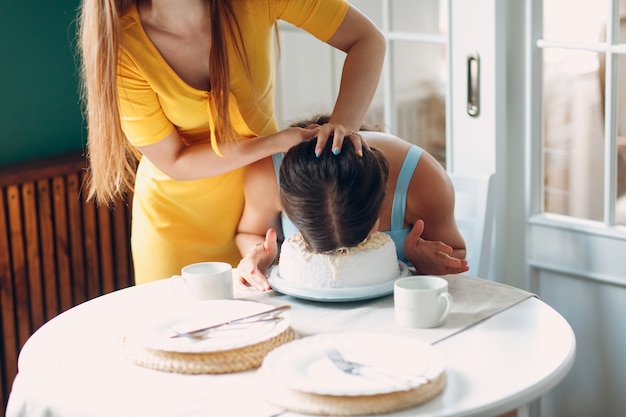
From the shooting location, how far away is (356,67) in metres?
1.97

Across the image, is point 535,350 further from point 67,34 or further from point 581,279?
point 67,34

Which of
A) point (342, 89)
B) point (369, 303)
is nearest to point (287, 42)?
point (342, 89)

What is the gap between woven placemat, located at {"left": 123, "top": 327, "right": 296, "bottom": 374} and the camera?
137 cm

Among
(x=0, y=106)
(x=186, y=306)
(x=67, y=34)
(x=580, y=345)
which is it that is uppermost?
(x=67, y=34)

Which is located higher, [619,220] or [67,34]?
[67,34]

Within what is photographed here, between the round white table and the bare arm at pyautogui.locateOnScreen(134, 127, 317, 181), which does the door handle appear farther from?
the round white table

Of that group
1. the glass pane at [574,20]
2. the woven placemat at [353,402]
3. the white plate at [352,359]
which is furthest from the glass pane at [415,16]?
the woven placemat at [353,402]

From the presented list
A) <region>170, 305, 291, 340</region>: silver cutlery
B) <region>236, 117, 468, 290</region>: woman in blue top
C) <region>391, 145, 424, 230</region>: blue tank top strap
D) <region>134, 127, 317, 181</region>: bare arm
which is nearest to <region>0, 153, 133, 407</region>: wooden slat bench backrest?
<region>134, 127, 317, 181</region>: bare arm

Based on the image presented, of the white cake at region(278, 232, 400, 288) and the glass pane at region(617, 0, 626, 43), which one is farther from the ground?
the glass pane at region(617, 0, 626, 43)

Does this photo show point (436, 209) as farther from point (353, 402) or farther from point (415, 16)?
point (415, 16)

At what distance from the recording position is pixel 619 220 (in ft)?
7.48

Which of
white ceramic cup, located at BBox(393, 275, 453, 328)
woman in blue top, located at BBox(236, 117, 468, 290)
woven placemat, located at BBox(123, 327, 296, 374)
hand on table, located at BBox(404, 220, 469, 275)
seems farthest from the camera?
hand on table, located at BBox(404, 220, 469, 275)

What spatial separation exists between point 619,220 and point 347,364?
1220mm

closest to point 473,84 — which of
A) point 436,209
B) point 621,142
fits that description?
point 621,142
